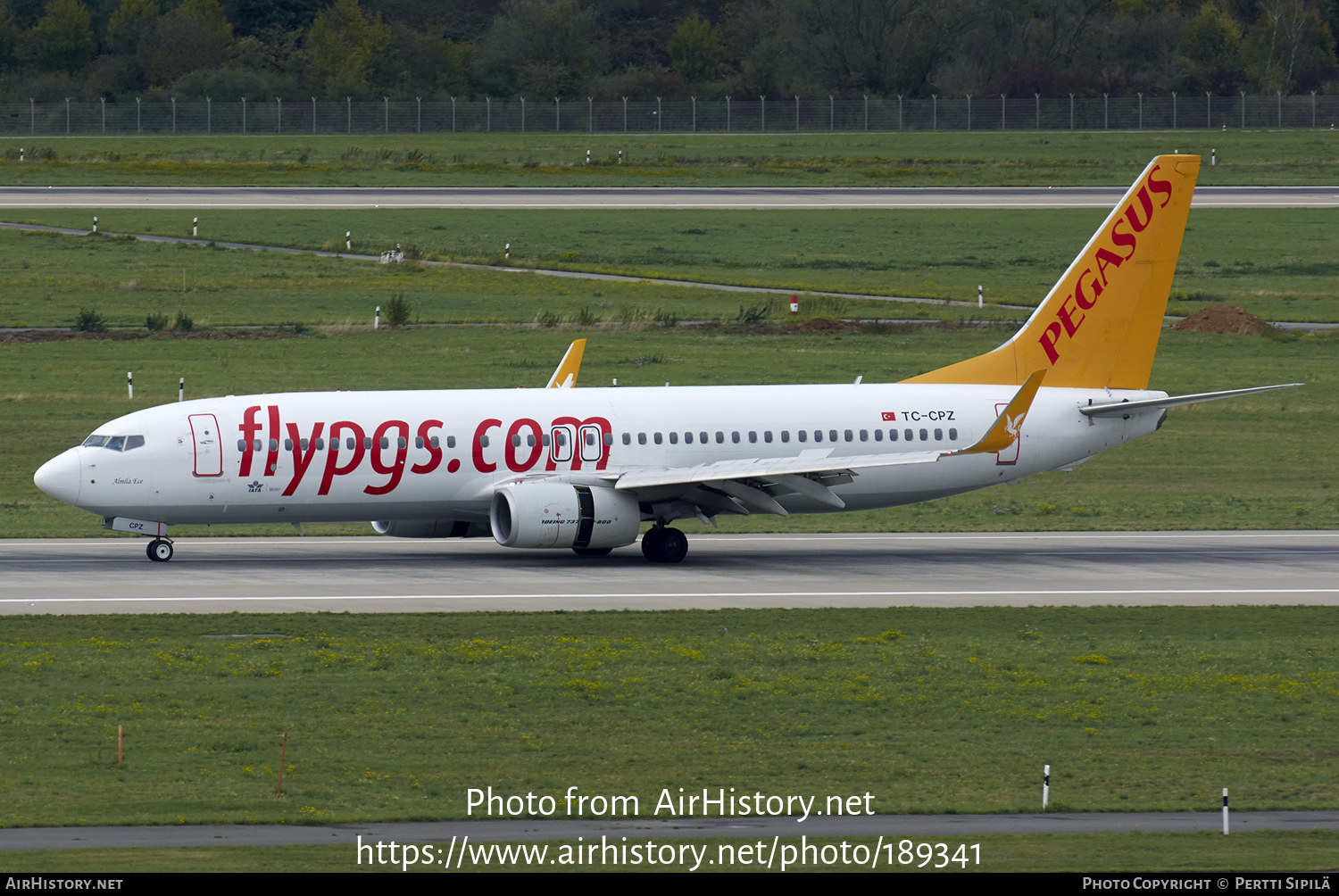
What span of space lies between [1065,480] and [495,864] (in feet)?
146

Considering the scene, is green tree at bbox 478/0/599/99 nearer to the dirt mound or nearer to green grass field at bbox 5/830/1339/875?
the dirt mound

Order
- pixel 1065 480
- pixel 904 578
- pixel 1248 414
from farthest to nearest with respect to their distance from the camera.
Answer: pixel 1248 414 < pixel 1065 480 < pixel 904 578

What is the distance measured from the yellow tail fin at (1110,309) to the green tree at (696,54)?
140205mm

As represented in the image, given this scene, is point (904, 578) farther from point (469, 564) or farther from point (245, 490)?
point (245, 490)

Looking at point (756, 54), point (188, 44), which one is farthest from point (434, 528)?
point (188, 44)

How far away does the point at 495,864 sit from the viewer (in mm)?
19234

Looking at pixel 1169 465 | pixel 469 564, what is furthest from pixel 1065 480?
pixel 469 564

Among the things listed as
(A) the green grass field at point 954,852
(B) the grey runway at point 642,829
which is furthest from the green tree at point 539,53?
(A) the green grass field at point 954,852

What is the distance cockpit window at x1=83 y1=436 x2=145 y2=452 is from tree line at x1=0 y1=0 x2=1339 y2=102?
128m

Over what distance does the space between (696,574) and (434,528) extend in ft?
23.7

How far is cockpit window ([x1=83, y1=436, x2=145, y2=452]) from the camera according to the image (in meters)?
42.8

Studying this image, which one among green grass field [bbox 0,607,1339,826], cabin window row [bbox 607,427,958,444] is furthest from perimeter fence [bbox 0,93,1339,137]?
green grass field [bbox 0,607,1339,826]

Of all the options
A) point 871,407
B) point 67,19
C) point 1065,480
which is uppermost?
point 67,19

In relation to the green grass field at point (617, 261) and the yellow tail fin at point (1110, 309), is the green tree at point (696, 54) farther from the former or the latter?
the yellow tail fin at point (1110, 309)
